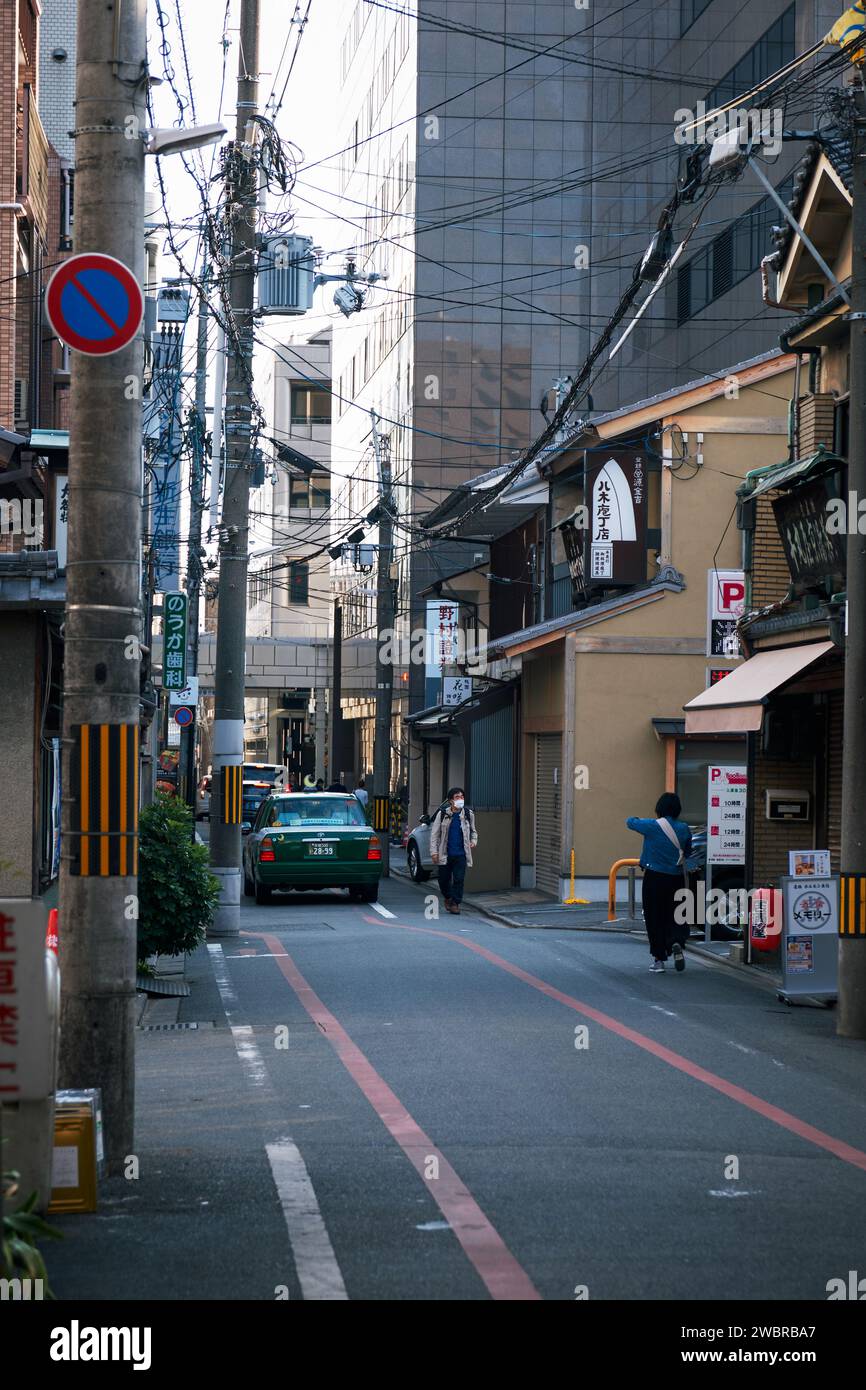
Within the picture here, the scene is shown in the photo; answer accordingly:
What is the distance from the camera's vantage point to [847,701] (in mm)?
13867

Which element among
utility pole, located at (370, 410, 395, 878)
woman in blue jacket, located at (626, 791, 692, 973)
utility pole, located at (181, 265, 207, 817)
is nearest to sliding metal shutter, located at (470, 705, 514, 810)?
utility pole, located at (370, 410, 395, 878)

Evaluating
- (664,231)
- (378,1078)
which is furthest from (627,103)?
(378,1078)

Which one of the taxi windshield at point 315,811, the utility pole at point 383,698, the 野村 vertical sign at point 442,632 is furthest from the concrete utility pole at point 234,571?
the 野村 vertical sign at point 442,632

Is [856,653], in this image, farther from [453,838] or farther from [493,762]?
[493,762]

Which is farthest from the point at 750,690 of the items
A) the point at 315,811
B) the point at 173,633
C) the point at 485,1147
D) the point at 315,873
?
the point at 173,633

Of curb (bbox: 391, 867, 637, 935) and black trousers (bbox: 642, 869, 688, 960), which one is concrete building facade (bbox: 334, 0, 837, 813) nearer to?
curb (bbox: 391, 867, 637, 935)

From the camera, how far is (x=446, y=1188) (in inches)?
310

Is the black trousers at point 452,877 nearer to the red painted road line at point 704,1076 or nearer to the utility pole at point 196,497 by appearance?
the utility pole at point 196,497

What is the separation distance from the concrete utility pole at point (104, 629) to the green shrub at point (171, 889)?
274 inches

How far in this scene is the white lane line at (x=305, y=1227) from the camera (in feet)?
20.4

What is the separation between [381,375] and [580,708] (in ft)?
120

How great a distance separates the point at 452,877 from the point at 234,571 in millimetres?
6824

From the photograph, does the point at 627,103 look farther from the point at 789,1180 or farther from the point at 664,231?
the point at 789,1180

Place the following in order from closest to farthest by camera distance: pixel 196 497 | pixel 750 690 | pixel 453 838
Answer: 1. pixel 750 690
2. pixel 453 838
3. pixel 196 497
